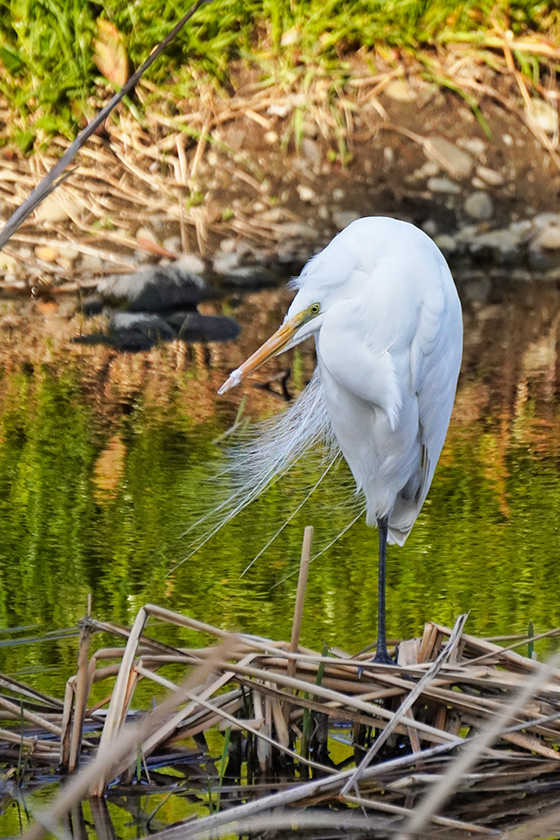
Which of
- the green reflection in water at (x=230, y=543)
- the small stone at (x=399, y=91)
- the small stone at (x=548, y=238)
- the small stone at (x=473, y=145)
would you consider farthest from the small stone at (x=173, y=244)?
the green reflection in water at (x=230, y=543)

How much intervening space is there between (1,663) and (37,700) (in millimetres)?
375

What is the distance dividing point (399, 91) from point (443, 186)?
67 cm

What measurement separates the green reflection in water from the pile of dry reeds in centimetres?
37

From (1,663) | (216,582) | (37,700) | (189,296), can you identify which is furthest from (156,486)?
(189,296)

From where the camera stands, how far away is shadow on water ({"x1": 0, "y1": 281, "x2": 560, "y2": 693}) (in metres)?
2.61

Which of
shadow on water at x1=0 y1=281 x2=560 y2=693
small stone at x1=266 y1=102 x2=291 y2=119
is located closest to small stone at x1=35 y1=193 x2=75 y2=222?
small stone at x1=266 y1=102 x2=291 y2=119

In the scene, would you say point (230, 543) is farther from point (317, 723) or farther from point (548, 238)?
point (548, 238)

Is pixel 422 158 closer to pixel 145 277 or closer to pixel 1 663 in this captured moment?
pixel 145 277

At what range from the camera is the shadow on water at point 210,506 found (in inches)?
103

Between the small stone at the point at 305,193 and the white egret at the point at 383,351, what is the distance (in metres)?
4.23

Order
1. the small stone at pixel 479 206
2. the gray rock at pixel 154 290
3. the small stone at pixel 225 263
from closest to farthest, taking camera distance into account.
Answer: the gray rock at pixel 154 290, the small stone at pixel 225 263, the small stone at pixel 479 206

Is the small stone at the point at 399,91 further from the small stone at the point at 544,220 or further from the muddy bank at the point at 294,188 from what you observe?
the small stone at the point at 544,220

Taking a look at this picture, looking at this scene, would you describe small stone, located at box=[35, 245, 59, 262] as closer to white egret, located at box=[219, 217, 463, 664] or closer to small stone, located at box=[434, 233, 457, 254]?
small stone, located at box=[434, 233, 457, 254]

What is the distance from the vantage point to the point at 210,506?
9.66 ft
